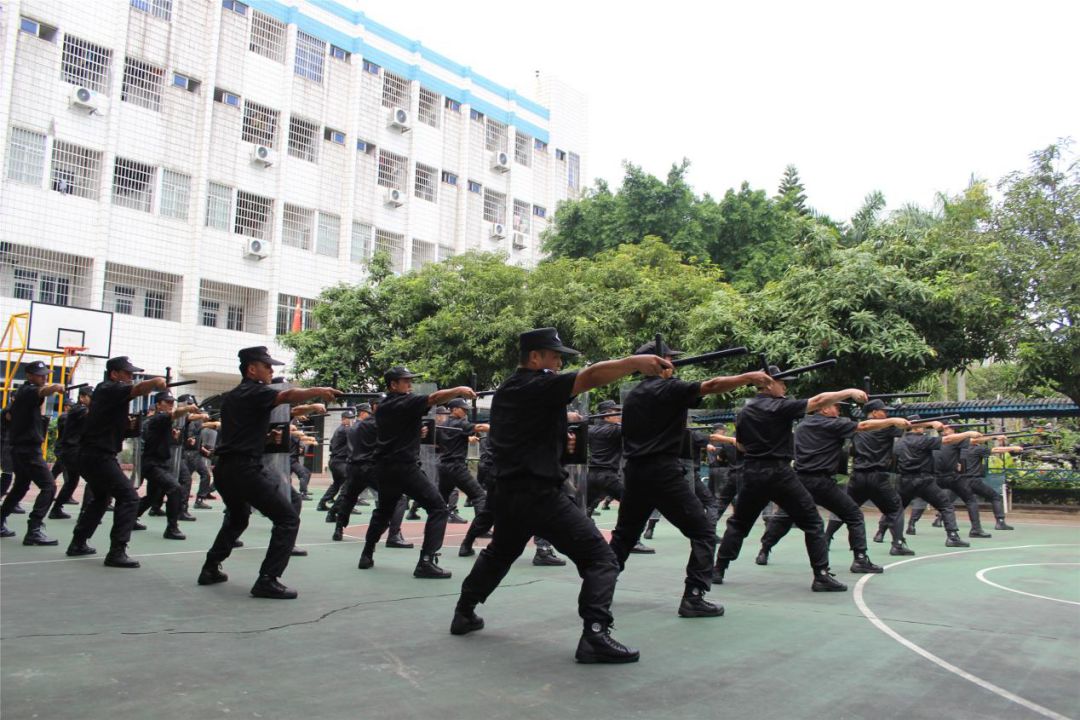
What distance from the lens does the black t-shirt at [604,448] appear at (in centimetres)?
1081

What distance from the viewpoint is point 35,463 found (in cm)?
997

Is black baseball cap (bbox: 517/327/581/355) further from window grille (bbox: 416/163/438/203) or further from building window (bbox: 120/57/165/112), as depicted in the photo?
window grille (bbox: 416/163/438/203)

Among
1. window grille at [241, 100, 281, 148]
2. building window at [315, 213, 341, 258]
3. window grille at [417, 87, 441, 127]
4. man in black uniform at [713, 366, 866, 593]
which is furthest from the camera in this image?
window grille at [417, 87, 441, 127]

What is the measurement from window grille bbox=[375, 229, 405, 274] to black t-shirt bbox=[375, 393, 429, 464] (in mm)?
31378

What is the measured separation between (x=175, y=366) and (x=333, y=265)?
8004mm

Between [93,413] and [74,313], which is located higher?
[74,313]

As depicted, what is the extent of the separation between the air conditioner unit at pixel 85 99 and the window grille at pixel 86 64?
0.53 meters

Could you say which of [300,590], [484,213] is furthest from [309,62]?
[300,590]

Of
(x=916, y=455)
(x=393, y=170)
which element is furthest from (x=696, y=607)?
(x=393, y=170)

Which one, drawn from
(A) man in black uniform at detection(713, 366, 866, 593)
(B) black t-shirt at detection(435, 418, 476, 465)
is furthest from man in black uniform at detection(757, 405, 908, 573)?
(B) black t-shirt at detection(435, 418, 476, 465)

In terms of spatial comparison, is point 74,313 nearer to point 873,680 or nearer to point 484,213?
point 484,213

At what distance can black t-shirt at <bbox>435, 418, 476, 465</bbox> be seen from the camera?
35.8ft

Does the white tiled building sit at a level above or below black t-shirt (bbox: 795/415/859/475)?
above

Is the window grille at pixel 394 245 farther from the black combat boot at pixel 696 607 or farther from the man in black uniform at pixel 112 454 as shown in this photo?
the black combat boot at pixel 696 607
